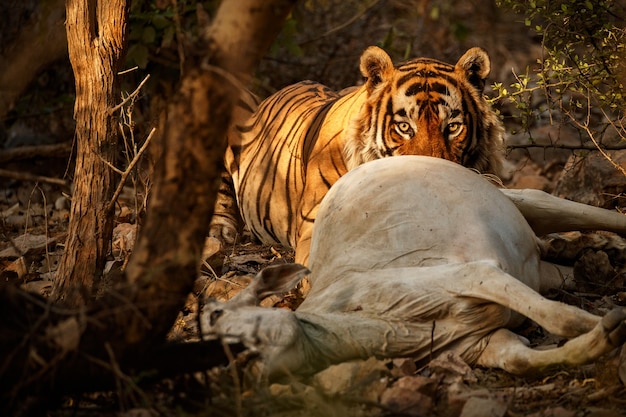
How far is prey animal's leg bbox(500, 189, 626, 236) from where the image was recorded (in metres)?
4.15

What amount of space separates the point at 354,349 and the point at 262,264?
2.54 meters

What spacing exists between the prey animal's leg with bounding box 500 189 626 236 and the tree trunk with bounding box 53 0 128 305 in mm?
1745

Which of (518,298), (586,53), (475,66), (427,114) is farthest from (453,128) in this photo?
(518,298)

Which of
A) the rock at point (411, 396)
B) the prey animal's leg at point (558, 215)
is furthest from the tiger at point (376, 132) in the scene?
the rock at point (411, 396)

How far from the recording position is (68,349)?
2477 mm

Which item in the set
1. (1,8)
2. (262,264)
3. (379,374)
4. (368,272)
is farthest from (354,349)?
(1,8)

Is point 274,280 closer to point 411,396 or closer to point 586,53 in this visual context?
point 411,396

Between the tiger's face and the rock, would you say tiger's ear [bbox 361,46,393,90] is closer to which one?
the tiger's face

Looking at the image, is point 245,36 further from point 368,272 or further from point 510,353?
point 510,353

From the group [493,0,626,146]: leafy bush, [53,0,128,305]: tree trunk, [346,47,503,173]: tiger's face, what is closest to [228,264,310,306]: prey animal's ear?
[53,0,128,305]: tree trunk

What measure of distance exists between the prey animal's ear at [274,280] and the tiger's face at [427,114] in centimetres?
190

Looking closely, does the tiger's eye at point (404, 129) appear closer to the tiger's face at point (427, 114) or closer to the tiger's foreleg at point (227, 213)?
the tiger's face at point (427, 114)

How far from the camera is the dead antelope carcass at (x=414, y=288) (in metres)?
2.90

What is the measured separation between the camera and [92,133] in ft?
13.6
